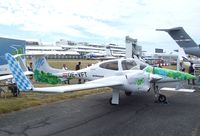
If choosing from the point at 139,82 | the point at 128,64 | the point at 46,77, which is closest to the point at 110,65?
the point at 128,64

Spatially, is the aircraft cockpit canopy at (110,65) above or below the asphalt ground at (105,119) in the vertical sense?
above

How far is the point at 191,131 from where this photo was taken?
8359 millimetres

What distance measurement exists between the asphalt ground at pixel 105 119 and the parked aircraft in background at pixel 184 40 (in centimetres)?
2209

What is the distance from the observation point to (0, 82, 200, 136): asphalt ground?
831 centimetres

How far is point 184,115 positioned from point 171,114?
1.67ft

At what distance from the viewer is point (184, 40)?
35.9 meters

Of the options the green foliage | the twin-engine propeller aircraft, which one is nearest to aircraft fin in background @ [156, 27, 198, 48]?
the twin-engine propeller aircraft

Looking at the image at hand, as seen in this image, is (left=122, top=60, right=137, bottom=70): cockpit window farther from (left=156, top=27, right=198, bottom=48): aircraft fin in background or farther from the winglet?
(left=156, top=27, right=198, bottom=48): aircraft fin in background

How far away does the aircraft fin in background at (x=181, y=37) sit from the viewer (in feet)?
116

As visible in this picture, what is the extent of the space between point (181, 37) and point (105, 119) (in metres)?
28.8

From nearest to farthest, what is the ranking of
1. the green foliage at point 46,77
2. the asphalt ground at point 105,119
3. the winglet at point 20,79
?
the asphalt ground at point 105,119
the winglet at point 20,79
the green foliage at point 46,77

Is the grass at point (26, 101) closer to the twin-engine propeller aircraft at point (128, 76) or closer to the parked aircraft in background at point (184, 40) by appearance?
the twin-engine propeller aircraft at point (128, 76)

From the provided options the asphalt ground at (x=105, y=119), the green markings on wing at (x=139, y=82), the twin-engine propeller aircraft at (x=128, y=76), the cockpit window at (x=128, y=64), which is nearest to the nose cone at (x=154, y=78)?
the twin-engine propeller aircraft at (x=128, y=76)

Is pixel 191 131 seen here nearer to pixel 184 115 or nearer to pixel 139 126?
pixel 139 126
